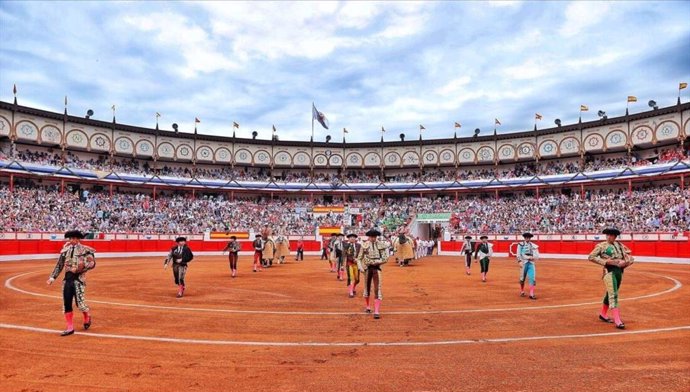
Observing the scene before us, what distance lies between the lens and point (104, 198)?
44.0 metres

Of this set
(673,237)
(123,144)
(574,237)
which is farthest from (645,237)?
(123,144)

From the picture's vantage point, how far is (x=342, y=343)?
7484mm

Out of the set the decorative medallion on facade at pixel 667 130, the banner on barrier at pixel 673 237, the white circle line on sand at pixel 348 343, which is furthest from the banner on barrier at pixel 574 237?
the white circle line on sand at pixel 348 343

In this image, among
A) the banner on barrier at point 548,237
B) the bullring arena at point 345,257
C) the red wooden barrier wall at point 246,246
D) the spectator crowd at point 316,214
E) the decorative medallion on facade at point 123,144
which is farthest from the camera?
the decorative medallion on facade at point 123,144

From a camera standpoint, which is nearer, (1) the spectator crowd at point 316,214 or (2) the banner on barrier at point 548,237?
(1) the spectator crowd at point 316,214

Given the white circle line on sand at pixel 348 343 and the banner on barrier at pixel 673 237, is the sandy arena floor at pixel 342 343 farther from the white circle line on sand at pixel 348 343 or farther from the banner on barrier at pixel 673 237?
the banner on barrier at pixel 673 237

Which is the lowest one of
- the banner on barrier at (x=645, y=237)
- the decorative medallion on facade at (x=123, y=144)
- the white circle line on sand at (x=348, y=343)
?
the white circle line on sand at (x=348, y=343)

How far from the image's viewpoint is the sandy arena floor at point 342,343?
18.4ft

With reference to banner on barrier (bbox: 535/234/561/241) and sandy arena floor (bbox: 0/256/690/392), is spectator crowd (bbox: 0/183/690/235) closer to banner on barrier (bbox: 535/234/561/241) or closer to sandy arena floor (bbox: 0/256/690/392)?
banner on barrier (bbox: 535/234/561/241)

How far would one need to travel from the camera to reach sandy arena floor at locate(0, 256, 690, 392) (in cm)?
560

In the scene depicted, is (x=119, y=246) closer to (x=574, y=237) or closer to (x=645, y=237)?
(x=574, y=237)

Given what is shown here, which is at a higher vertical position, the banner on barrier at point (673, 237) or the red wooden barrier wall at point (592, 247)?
the banner on barrier at point (673, 237)

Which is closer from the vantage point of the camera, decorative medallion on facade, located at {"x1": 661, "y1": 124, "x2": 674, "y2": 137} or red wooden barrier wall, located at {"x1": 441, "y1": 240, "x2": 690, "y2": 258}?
red wooden barrier wall, located at {"x1": 441, "y1": 240, "x2": 690, "y2": 258}

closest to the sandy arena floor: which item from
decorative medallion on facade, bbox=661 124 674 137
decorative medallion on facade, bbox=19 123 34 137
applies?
decorative medallion on facade, bbox=661 124 674 137
